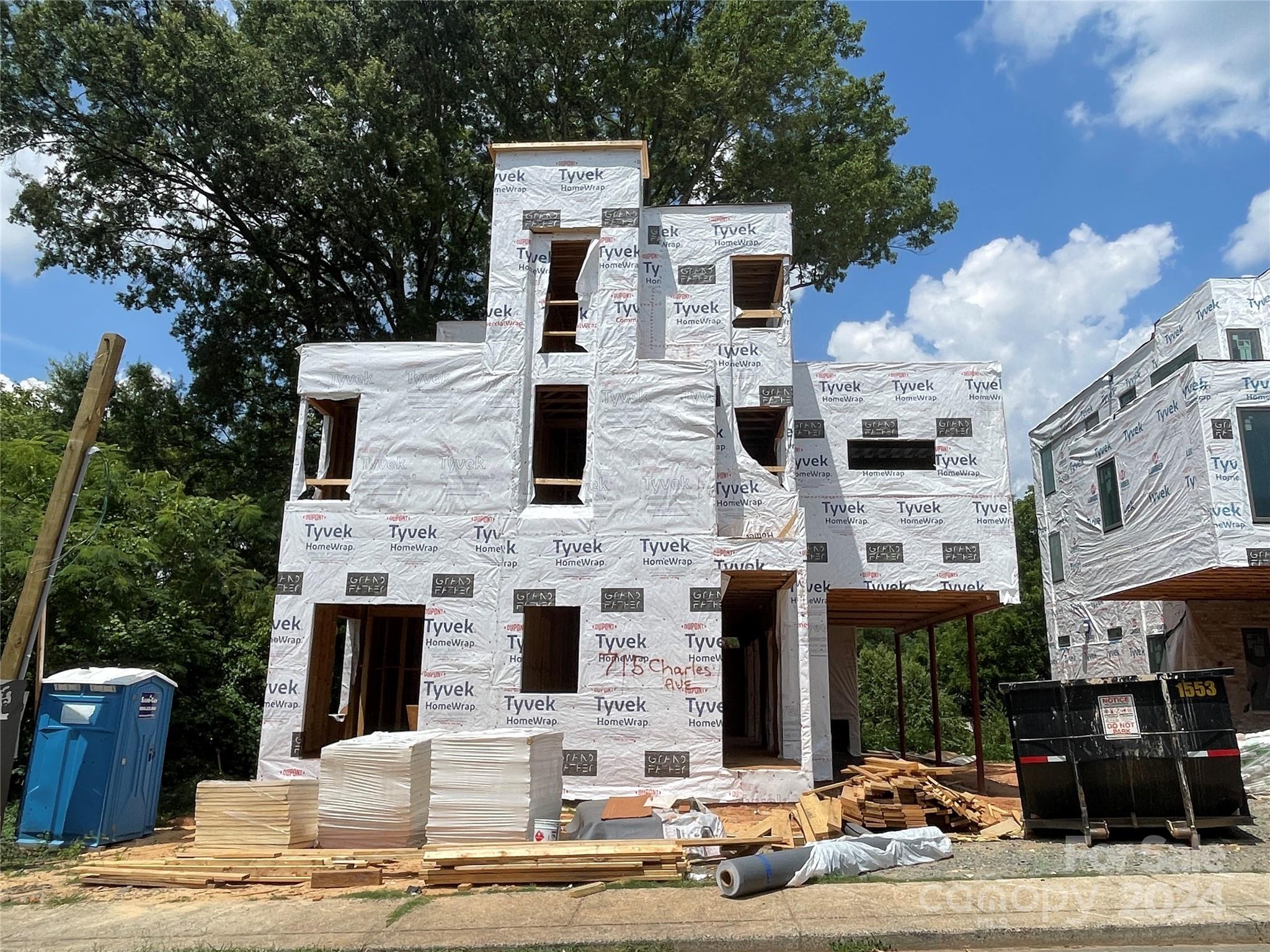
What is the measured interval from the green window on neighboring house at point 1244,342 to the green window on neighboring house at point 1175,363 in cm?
83

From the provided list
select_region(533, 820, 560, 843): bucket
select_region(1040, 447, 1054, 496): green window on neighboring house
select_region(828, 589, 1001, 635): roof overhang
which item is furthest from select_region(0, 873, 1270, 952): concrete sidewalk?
select_region(1040, 447, 1054, 496): green window on neighboring house

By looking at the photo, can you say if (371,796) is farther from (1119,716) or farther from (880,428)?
(880,428)

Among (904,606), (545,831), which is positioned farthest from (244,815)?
(904,606)

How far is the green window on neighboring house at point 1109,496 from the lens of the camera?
22172 mm

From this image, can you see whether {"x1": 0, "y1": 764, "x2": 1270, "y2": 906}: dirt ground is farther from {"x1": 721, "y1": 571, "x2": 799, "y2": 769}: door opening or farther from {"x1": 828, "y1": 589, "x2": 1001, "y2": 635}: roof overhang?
{"x1": 828, "y1": 589, "x2": 1001, "y2": 635}: roof overhang

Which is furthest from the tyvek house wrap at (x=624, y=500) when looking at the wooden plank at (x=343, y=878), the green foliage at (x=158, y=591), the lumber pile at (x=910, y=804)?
the wooden plank at (x=343, y=878)

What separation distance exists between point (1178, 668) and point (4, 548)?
80.5ft

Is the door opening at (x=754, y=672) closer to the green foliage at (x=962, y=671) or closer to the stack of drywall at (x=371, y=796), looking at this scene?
the green foliage at (x=962, y=671)

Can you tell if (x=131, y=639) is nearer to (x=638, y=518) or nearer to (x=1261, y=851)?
(x=638, y=518)

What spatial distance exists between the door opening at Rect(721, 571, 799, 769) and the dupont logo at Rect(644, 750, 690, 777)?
82 cm

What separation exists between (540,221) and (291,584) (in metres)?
7.78

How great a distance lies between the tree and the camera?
22.1 metres

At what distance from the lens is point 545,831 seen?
386 inches

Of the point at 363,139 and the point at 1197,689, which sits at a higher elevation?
the point at 363,139
